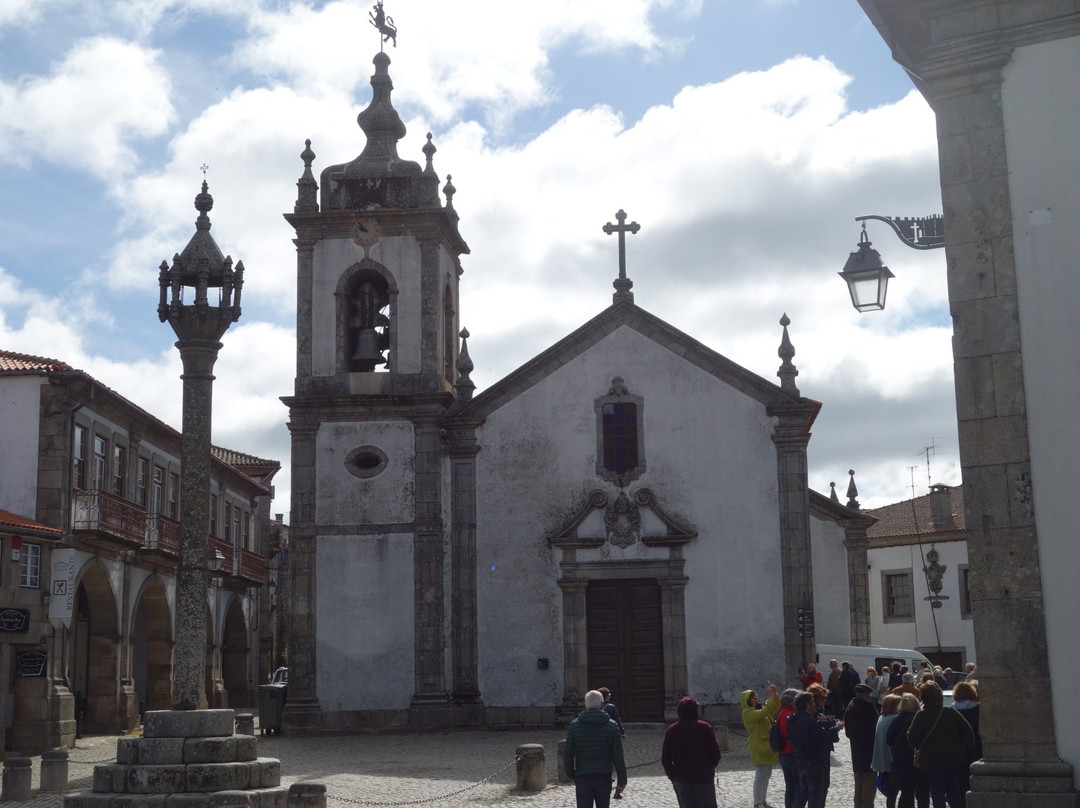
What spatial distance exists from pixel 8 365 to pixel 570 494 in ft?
36.4

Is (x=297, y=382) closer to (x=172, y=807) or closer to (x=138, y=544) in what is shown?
(x=138, y=544)

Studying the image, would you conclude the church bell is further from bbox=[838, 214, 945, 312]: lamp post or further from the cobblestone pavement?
bbox=[838, 214, 945, 312]: lamp post

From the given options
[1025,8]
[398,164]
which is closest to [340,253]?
[398,164]

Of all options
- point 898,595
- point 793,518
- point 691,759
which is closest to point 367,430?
point 793,518

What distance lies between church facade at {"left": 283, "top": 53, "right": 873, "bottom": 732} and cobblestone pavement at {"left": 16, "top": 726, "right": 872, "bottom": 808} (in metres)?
1.09

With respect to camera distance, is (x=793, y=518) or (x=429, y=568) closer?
(x=793, y=518)

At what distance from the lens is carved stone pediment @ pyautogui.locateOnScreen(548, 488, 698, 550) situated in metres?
25.0

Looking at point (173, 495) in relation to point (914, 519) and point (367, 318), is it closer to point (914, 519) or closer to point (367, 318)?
point (367, 318)

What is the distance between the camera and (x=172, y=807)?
1293cm

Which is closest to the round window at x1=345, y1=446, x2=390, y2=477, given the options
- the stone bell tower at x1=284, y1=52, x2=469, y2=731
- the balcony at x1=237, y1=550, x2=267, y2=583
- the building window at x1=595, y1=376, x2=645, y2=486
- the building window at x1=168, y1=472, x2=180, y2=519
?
the stone bell tower at x1=284, y1=52, x2=469, y2=731

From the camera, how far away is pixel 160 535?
32.2 m

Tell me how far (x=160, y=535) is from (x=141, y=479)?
5.02 ft

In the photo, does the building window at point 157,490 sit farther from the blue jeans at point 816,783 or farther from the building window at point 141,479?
the blue jeans at point 816,783

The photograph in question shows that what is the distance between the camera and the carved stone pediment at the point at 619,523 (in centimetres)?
2500
